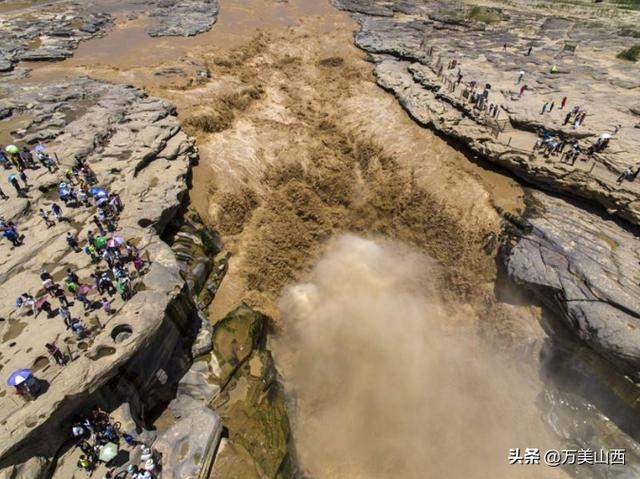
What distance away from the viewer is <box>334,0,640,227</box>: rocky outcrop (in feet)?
70.1

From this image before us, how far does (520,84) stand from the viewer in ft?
98.1

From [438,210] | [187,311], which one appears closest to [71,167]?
[187,311]

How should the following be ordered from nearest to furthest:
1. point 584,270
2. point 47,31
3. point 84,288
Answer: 1. point 84,288
2. point 584,270
3. point 47,31

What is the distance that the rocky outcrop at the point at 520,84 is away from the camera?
21.4 m

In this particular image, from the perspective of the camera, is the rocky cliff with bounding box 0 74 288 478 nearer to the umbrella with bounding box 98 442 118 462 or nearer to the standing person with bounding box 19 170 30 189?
the standing person with bounding box 19 170 30 189

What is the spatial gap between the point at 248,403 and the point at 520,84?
31087 mm

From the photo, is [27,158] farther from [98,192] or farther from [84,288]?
[84,288]

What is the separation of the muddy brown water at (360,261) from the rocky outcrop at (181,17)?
7.56 meters

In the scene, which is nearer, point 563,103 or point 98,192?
point 98,192

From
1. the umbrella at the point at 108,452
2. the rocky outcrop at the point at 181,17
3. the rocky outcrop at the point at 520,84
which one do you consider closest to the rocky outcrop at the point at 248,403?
the umbrella at the point at 108,452

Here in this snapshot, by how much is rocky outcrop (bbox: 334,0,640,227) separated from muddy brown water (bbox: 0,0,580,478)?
183 centimetres

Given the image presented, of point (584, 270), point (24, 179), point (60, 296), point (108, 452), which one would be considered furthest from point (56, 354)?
point (584, 270)

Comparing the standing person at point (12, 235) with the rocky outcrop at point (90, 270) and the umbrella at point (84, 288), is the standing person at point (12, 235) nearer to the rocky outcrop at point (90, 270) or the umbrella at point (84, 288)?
the rocky outcrop at point (90, 270)

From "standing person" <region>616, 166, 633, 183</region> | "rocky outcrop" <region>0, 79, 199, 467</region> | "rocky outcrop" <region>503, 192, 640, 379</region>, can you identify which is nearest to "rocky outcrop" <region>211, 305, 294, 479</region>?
"rocky outcrop" <region>0, 79, 199, 467</region>
